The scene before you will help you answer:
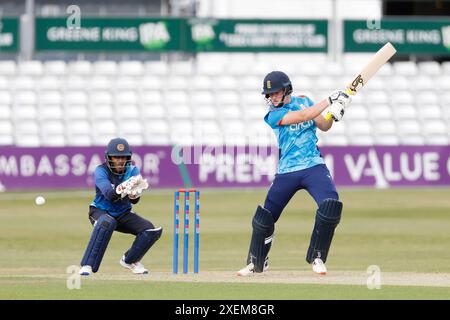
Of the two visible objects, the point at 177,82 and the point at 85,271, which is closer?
the point at 85,271

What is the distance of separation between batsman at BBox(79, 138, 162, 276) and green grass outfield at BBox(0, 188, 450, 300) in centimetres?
28

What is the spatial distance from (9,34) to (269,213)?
951 inches

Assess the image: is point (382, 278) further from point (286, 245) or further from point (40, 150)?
point (40, 150)

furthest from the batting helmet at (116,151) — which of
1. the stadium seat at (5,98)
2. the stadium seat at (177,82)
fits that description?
the stadium seat at (177,82)

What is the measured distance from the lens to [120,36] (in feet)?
116

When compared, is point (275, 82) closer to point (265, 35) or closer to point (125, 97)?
point (125, 97)

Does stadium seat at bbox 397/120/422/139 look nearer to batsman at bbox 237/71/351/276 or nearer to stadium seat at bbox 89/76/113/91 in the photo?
stadium seat at bbox 89/76/113/91

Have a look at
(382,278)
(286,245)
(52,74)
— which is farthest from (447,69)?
(382,278)

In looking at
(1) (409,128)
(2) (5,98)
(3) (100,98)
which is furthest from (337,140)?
(2) (5,98)

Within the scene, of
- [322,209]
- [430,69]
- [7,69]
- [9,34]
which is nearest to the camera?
[322,209]

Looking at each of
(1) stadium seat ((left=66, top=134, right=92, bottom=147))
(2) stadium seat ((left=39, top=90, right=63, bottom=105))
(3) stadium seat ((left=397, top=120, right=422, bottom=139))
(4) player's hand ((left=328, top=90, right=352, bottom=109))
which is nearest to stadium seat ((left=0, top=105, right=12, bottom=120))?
(2) stadium seat ((left=39, top=90, right=63, bottom=105))

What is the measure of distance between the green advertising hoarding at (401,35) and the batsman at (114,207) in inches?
967

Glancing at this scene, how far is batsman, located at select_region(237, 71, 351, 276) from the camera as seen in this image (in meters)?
11.9

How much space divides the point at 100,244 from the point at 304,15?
2728cm
